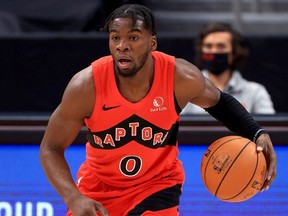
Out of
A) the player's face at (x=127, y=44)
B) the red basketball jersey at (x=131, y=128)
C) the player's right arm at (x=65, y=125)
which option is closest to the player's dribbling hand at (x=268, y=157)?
the red basketball jersey at (x=131, y=128)

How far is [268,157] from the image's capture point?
474 cm

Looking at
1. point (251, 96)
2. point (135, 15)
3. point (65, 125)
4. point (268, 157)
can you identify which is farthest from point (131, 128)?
point (251, 96)

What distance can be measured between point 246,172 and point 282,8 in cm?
487

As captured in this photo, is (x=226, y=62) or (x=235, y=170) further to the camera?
(x=226, y=62)

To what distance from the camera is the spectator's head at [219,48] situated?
6.85 m

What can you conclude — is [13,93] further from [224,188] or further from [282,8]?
[224,188]

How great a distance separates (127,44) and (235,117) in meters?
0.94

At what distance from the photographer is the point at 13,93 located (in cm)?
810

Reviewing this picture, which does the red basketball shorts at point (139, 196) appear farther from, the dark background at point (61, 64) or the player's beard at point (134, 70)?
the dark background at point (61, 64)

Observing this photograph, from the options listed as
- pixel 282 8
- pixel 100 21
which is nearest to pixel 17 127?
pixel 100 21

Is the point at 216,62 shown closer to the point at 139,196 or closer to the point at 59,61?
the point at 59,61

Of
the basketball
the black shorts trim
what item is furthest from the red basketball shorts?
the basketball

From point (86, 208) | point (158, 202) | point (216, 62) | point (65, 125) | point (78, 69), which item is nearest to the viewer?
point (86, 208)

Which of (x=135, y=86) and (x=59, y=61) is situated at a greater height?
(x=135, y=86)
